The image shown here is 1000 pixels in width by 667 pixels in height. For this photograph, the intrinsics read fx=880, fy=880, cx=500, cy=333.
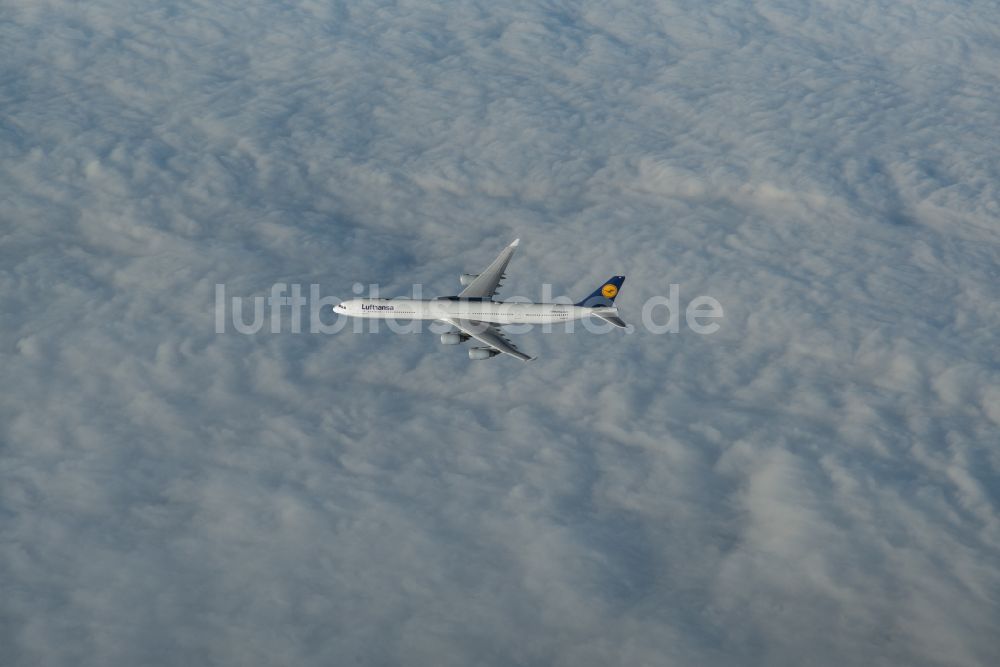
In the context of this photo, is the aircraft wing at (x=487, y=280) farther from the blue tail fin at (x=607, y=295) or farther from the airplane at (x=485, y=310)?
the blue tail fin at (x=607, y=295)

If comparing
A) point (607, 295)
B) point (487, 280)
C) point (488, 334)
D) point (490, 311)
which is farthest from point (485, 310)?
point (607, 295)

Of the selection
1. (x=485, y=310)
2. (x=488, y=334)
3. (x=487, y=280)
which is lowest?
(x=488, y=334)

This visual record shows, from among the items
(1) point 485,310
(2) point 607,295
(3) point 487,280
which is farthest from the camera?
(3) point 487,280

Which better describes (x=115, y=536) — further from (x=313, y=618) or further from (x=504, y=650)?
(x=504, y=650)

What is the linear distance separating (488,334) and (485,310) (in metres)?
4.83

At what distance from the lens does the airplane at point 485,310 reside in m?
132

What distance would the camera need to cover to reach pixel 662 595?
146m

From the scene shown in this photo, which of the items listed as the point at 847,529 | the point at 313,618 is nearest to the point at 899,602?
the point at 847,529

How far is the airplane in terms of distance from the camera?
5192 inches

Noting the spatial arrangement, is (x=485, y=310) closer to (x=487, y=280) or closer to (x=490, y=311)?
(x=490, y=311)

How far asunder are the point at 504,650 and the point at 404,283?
85468 millimetres

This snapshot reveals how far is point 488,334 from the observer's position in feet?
430

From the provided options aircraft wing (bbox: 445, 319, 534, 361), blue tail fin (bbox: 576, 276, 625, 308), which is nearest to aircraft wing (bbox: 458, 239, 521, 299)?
aircraft wing (bbox: 445, 319, 534, 361)

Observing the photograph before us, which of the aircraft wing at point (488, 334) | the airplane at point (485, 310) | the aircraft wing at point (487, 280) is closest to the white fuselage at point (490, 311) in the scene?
the airplane at point (485, 310)
